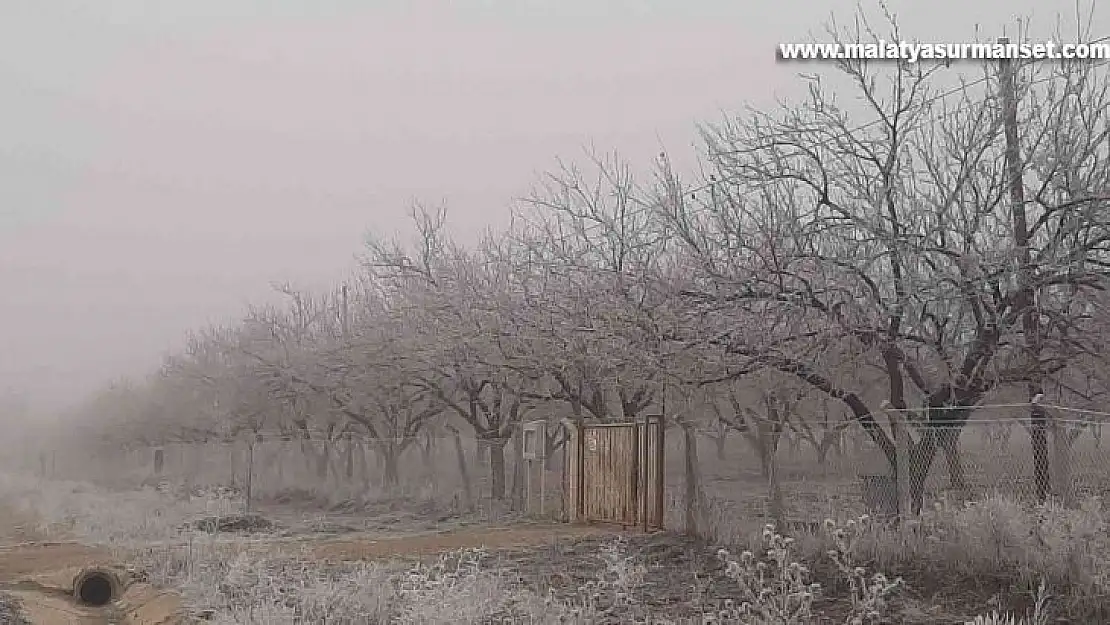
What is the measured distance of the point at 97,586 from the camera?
1463 cm

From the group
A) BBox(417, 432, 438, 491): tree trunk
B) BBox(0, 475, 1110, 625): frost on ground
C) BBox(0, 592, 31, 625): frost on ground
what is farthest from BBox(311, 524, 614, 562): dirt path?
BBox(417, 432, 438, 491): tree trunk

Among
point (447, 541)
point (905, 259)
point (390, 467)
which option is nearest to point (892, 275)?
point (905, 259)

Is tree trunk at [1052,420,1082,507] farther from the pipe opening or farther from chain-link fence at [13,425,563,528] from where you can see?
the pipe opening

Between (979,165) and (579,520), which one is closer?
(979,165)

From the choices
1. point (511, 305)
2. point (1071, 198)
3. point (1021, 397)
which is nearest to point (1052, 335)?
point (1071, 198)

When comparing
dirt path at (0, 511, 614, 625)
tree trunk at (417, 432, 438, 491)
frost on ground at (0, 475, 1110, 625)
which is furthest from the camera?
tree trunk at (417, 432, 438, 491)

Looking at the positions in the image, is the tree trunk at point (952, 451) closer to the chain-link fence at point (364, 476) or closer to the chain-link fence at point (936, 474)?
the chain-link fence at point (936, 474)

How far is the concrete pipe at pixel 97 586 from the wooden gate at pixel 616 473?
7146mm

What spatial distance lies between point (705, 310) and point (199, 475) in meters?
34.3

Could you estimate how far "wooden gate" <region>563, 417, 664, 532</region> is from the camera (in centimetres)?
1608

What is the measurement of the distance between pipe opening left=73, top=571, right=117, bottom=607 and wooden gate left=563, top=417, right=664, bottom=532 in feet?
23.7

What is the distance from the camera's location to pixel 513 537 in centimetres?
1688

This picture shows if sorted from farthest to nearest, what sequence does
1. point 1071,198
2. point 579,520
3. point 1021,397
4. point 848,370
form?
point 1021,397
point 579,520
point 848,370
point 1071,198

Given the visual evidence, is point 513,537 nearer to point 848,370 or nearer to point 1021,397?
point 848,370
